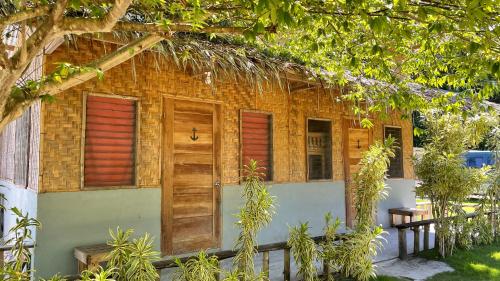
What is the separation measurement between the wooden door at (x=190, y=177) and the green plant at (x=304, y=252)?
63.9 inches

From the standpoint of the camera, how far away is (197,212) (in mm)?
5453

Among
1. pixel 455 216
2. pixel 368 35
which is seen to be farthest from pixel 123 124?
→ pixel 455 216

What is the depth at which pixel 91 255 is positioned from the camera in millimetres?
3975

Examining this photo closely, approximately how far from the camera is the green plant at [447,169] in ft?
18.1

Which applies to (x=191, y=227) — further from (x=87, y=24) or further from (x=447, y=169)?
(x=447, y=169)

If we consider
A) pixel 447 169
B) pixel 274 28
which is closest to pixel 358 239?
pixel 447 169

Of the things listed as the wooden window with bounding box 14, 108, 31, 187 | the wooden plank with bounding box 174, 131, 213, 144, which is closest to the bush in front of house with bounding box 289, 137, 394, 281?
the wooden plank with bounding box 174, 131, 213, 144

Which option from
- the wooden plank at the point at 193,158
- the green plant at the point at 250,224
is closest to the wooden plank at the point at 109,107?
the wooden plank at the point at 193,158

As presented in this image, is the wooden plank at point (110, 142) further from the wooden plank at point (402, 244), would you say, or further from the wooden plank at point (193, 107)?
the wooden plank at point (402, 244)

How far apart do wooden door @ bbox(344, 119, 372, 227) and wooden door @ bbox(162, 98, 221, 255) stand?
2.89m

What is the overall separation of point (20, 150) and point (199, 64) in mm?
2709

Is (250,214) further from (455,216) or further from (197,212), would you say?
(455,216)

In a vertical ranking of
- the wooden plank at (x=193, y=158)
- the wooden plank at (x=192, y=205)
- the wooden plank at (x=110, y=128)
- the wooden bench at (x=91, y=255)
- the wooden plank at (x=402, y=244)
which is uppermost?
the wooden plank at (x=110, y=128)

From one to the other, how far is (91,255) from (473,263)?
504cm
